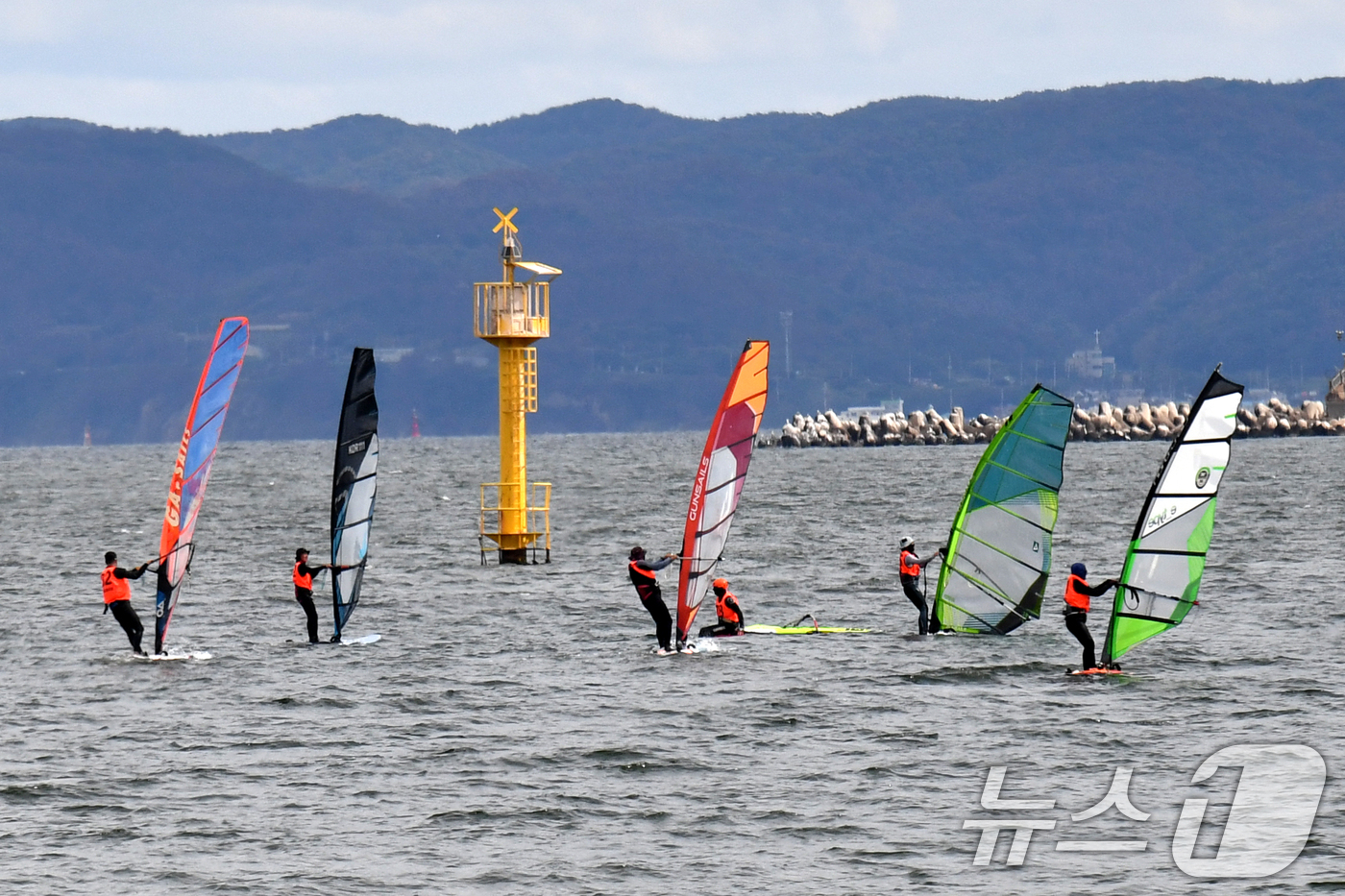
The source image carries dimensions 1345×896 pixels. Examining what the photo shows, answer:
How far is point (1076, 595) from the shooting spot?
2520 centimetres

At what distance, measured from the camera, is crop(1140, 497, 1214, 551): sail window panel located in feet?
80.5

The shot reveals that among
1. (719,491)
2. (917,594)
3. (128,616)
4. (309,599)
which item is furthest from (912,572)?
(128,616)

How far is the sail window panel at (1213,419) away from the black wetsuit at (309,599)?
13502mm

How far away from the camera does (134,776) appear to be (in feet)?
68.0

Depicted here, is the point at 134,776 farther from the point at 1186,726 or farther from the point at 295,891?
the point at 1186,726

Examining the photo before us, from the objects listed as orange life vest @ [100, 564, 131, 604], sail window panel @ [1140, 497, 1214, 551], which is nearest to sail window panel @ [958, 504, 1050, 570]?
sail window panel @ [1140, 497, 1214, 551]

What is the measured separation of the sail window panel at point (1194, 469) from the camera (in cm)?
2420

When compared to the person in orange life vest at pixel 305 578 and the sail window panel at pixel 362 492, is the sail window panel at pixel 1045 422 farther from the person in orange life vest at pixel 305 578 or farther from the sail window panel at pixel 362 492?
the person in orange life vest at pixel 305 578

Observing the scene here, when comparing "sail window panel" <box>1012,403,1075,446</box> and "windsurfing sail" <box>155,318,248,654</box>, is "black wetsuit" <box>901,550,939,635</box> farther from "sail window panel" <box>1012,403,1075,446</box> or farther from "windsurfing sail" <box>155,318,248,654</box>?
"windsurfing sail" <box>155,318,248,654</box>

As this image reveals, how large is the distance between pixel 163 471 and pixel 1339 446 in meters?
88.9

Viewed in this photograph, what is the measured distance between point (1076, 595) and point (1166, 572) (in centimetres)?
128

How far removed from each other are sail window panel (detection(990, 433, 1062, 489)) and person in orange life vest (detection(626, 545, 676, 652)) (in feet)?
18.8

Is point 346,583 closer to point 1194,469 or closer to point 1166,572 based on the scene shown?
point 1166,572

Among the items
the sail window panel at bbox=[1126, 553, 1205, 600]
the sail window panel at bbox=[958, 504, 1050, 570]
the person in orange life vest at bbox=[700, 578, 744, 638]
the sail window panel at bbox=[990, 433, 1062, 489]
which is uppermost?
the sail window panel at bbox=[990, 433, 1062, 489]
